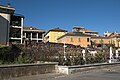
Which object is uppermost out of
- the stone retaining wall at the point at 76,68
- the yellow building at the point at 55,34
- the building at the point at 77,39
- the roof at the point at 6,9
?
the roof at the point at 6,9

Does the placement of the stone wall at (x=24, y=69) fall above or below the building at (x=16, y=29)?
below

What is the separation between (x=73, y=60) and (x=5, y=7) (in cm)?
3217

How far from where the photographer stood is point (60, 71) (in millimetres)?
17562

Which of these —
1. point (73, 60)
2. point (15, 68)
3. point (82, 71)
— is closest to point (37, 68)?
point (15, 68)

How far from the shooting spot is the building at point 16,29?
5070 centimetres

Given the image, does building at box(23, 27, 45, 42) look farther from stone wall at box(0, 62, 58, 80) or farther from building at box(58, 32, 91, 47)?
stone wall at box(0, 62, 58, 80)

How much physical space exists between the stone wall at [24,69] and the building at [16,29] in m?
34.3

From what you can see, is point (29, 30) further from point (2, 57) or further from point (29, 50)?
point (2, 57)

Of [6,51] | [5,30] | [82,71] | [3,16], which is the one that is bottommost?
[82,71]

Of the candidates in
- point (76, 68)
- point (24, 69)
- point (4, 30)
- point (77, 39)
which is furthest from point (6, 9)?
point (24, 69)

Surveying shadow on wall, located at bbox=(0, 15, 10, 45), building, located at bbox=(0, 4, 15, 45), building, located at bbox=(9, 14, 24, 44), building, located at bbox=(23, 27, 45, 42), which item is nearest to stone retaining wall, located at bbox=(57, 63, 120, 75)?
building, located at bbox=(0, 4, 15, 45)

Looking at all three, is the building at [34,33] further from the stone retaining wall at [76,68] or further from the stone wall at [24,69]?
the stone wall at [24,69]

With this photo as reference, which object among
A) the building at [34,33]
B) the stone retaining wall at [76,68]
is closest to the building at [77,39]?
the building at [34,33]

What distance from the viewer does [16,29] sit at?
52.4m
